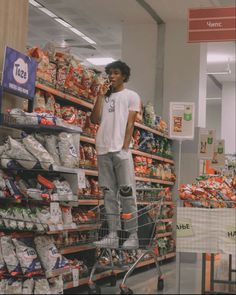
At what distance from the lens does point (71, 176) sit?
15.2ft

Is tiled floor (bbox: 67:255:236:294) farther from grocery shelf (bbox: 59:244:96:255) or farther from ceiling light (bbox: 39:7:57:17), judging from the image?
ceiling light (bbox: 39:7:57:17)

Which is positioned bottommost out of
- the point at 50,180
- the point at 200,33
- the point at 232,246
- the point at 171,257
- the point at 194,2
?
the point at 171,257

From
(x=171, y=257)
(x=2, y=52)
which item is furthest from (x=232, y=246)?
(x=171, y=257)

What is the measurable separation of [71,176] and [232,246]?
1413mm

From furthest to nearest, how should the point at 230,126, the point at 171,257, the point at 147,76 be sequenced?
the point at 230,126 < the point at 147,76 < the point at 171,257

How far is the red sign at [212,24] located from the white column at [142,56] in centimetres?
334

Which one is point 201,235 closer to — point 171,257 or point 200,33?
point 200,33

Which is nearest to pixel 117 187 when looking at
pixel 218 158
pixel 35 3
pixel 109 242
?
pixel 109 242

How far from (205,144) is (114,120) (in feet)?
16.2

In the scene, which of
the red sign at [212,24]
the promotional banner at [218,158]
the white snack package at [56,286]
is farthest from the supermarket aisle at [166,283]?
the promotional banner at [218,158]

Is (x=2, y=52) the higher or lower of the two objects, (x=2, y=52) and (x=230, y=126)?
the lower

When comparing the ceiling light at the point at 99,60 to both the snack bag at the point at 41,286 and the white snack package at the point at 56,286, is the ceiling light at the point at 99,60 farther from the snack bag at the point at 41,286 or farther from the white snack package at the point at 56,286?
the snack bag at the point at 41,286

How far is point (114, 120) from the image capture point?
16.6 ft

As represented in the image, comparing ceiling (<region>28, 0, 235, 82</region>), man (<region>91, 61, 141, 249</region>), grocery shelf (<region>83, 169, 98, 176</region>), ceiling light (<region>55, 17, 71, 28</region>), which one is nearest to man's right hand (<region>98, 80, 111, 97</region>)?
man (<region>91, 61, 141, 249</region>)
